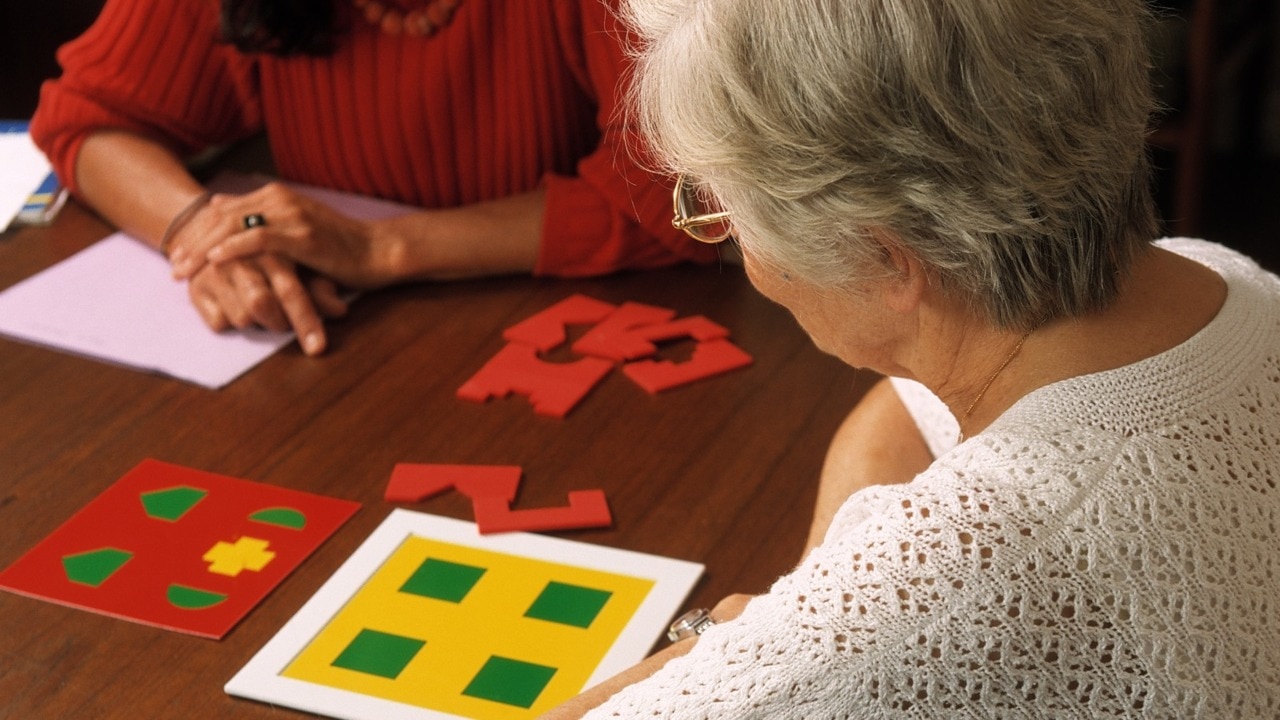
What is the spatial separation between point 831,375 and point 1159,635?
2.41ft

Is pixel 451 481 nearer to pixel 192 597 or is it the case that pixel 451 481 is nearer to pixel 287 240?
pixel 192 597

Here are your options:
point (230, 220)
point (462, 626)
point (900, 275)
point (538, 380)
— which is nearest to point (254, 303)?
point (230, 220)

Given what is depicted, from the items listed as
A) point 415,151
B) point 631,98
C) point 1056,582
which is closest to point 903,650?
point 1056,582

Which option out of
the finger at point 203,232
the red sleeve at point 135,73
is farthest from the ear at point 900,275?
the red sleeve at point 135,73

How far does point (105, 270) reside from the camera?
185cm

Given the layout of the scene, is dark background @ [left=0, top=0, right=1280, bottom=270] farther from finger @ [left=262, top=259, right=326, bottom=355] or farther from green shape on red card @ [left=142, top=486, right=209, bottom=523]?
green shape on red card @ [left=142, top=486, right=209, bottom=523]

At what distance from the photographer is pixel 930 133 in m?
0.89

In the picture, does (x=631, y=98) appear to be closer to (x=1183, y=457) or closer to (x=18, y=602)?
(x=1183, y=457)

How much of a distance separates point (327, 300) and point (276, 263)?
3.3 inches

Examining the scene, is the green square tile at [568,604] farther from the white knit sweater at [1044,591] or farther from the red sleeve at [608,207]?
the red sleeve at [608,207]

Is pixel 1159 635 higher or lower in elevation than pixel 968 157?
lower

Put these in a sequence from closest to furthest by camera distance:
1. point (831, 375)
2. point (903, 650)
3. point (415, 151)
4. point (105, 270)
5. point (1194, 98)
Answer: point (903, 650), point (831, 375), point (105, 270), point (415, 151), point (1194, 98)

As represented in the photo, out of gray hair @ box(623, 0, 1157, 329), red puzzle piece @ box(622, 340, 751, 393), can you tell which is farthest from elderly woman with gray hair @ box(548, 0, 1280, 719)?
red puzzle piece @ box(622, 340, 751, 393)

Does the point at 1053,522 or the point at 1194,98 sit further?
the point at 1194,98
